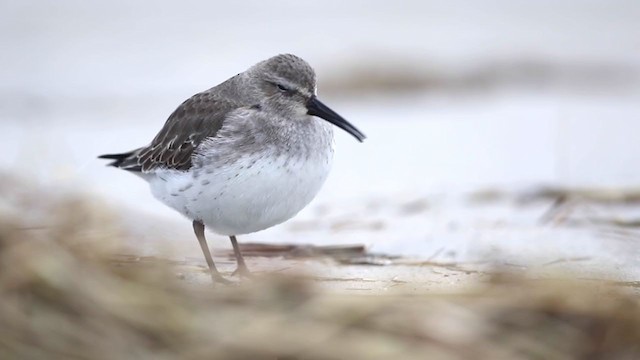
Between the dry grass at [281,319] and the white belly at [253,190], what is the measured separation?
1947mm

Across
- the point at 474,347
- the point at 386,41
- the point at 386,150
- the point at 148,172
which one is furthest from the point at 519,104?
the point at 474,347

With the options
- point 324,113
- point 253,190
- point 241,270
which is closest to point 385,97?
point 324,113

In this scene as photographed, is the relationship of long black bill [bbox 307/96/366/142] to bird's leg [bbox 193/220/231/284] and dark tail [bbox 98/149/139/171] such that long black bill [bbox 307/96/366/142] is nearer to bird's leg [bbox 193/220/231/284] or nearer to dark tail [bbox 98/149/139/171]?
bird's leg [bbox 193/220/231/284]

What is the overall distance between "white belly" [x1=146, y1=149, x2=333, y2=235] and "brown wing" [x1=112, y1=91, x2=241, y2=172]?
269mm

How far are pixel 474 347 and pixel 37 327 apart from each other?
4.56 ft

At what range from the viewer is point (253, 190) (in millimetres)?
5754

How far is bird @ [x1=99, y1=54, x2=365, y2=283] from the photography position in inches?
229

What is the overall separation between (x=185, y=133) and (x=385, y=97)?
421cm

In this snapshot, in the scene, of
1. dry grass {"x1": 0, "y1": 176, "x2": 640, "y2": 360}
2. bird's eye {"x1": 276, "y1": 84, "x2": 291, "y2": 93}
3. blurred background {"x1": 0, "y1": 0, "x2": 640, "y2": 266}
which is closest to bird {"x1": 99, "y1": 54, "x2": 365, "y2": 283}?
bird's eye {"x1": 276, "y1": 84, "x2": 291, "y2": 93}

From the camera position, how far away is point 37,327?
11.6 ft

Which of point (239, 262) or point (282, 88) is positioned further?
point (282, 88)

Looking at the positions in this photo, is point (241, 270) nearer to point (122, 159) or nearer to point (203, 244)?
point (203, 244)

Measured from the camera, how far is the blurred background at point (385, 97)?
6922mm

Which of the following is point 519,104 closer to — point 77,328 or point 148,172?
point 148,172
